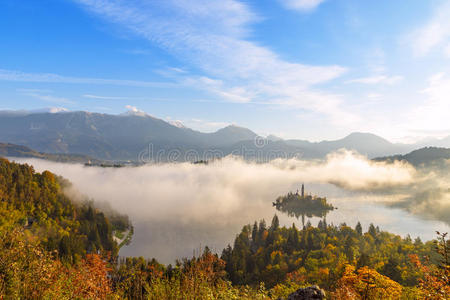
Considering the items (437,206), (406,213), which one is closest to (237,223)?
(406,213)

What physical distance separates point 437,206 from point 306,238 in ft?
642

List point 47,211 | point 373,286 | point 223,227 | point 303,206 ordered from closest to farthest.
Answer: point 373,286 → point 47,211 → point 223,227 → point 303,206

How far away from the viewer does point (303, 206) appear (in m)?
166

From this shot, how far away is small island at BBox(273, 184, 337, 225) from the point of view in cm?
15762

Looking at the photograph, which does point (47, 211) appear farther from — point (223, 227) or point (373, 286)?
point (373, 286)

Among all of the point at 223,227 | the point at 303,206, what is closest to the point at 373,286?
the point at 223,227

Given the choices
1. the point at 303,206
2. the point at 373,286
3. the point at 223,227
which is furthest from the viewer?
the point at 303,206

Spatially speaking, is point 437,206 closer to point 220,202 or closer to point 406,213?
point 406,213

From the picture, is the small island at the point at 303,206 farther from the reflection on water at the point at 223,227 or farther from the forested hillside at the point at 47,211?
the forested hillside at the point at 47,211

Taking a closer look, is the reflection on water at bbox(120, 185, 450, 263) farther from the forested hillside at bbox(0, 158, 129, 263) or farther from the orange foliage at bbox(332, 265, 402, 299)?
the orange foliage at bbox(332, 265, 402, 299)

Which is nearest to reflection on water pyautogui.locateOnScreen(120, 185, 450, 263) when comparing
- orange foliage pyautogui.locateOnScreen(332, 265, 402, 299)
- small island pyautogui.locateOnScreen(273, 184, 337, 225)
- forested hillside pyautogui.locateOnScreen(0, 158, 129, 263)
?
small island pyautogui.locateOnScreen(273, 184, 337, 225)

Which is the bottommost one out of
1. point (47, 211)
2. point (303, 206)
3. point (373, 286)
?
point (303, 206)

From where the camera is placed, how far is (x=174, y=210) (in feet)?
547

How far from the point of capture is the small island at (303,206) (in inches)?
6206
